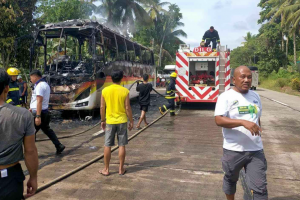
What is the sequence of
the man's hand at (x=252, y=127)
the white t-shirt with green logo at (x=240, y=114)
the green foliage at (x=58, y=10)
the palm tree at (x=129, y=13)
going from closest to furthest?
the man's hand at (x=252, y=127)
the white t-shirt with green logo at (x=240, y=114)
the green foliage at (x=58, y=10)
the palm tree at (x=129, y=13)

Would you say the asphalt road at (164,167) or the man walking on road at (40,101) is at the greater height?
the man walking on road at (40,101)

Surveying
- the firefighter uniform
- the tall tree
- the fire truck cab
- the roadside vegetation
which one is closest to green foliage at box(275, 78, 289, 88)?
the roadside vegetation

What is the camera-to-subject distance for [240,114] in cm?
304

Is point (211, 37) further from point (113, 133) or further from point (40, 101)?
point (113, 133)

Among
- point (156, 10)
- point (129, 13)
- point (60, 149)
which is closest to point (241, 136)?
point (60, 149)

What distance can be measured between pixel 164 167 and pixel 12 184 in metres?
3.12

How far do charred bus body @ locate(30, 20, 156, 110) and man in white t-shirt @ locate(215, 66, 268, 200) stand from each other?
719cm

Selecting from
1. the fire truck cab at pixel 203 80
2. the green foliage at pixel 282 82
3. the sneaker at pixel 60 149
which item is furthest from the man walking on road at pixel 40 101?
the green foliage at pixel 282 82

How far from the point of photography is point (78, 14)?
67.3ft

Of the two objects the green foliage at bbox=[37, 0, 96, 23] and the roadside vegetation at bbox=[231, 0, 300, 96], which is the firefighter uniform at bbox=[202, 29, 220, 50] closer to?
the green foliage at bbox=[37, 0, 96, 23]

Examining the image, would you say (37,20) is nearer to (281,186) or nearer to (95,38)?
(95,38)

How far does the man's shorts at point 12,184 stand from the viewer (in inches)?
83.0

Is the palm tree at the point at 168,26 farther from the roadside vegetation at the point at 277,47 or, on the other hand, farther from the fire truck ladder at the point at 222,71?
the fire truck ladder at the point at 222,71

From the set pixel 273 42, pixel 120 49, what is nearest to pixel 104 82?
pixel 120 49
